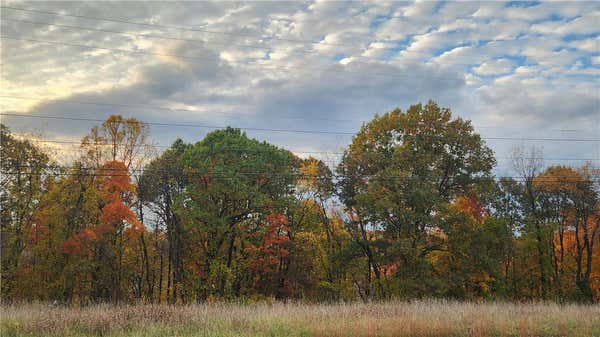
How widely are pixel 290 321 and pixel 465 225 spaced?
1875 centimetres

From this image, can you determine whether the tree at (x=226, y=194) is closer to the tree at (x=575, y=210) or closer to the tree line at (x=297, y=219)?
the tree line at (x=297, y=219)

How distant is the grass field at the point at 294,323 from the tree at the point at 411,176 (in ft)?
44.2

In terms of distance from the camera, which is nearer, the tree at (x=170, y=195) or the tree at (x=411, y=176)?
the tree at (x=411, y=176)

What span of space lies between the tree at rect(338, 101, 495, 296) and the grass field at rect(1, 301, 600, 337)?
13.5 metres

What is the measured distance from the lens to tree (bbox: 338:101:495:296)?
30562 mm

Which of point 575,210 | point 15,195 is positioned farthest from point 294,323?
point 575,210

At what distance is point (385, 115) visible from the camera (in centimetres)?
3672

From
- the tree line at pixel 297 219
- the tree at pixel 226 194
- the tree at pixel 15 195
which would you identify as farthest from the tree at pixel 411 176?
the tree at pixel 15 195

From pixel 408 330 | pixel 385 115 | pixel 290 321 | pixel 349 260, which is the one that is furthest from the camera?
pixel 385 115

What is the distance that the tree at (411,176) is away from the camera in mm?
30562

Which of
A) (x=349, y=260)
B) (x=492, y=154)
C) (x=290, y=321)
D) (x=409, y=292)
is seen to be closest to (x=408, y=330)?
(x=290, y=321)

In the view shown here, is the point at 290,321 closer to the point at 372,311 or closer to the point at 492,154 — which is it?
the point at 372,311

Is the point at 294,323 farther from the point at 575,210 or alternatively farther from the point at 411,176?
the point at 575,210

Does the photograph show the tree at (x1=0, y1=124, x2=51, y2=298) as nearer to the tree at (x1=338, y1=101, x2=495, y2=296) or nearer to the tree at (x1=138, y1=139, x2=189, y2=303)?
the tree at (x1=138, y1=139, x2=189, y2=303)
